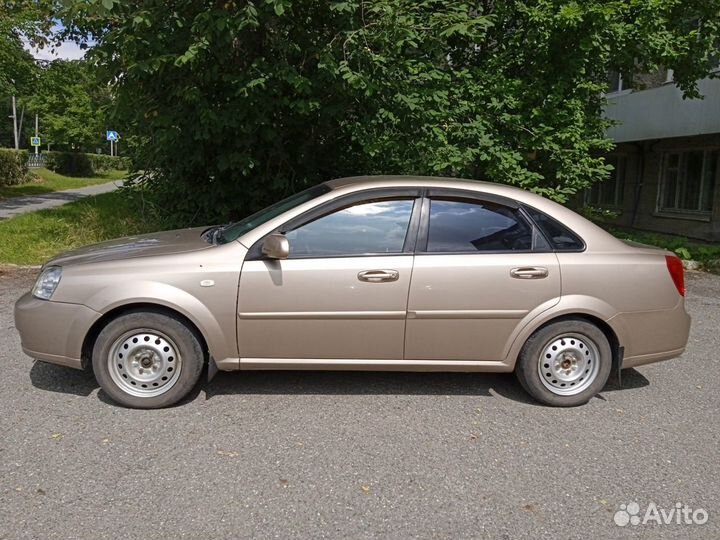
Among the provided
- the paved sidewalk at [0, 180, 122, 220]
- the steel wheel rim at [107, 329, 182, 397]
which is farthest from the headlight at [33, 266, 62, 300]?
the paved sidewalk at [0, 180, 122, 220]

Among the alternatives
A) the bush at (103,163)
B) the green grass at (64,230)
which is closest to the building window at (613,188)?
the green grass at (64,230)

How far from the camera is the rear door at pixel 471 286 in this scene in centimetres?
392

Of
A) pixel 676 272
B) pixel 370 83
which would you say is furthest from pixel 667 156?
pixel 676 272

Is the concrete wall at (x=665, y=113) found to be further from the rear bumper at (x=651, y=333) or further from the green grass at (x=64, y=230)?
the green grass at (x=64, y=230)

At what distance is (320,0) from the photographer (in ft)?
21.8

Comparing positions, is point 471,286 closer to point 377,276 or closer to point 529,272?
point 529,272

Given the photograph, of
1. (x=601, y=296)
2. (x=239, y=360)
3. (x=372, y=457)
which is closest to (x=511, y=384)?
(x=601, y=296)

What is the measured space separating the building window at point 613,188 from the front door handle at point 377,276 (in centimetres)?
1457

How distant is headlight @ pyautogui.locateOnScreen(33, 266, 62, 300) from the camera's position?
12.8 ft

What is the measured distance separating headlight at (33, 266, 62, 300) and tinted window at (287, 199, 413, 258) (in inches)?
62.2

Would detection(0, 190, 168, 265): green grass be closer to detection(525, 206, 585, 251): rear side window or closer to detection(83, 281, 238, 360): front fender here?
detection(83, 281, 238, 360): front fender

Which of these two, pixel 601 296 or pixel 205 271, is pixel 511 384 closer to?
pixel 601 296

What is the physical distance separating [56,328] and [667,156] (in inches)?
615

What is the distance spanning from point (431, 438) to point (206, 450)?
53.1 inches
